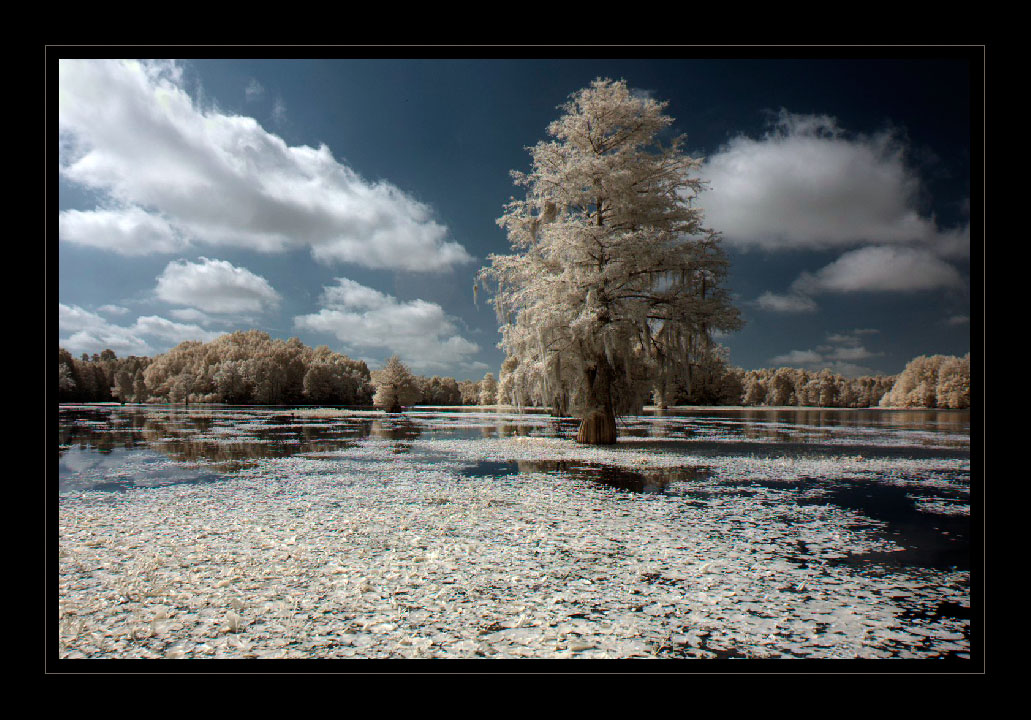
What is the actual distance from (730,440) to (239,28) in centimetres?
1691

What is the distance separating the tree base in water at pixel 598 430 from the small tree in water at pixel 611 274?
0.10 feet

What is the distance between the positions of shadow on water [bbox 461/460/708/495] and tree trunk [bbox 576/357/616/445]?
414 centimetres

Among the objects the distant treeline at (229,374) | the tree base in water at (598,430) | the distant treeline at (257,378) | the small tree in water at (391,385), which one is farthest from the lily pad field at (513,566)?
the small tree in water at (391,385)

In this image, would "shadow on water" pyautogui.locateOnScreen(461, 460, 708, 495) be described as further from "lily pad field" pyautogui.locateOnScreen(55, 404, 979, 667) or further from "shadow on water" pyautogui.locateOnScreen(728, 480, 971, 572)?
"shadow on water" pyautogui.locateOnScreen(728, 480, 971, 572)

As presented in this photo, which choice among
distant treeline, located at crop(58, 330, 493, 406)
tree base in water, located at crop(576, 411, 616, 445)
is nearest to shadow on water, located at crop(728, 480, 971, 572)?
tree base in water, located at crop(576, 411, 616, 445)

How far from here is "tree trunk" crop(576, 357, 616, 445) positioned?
14781 mm

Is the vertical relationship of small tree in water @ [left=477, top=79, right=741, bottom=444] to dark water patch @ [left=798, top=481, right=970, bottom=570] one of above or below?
above

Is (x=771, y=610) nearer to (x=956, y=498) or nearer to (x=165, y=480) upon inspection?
(x=956, y=498)

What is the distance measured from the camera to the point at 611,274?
1395 centimetres

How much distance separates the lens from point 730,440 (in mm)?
16625

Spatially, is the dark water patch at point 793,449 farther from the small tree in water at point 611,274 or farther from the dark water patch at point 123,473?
the dark water patch at point 123,473

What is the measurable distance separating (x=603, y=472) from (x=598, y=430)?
5.66 m

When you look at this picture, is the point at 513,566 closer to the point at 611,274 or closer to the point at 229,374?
the point at 611,274
